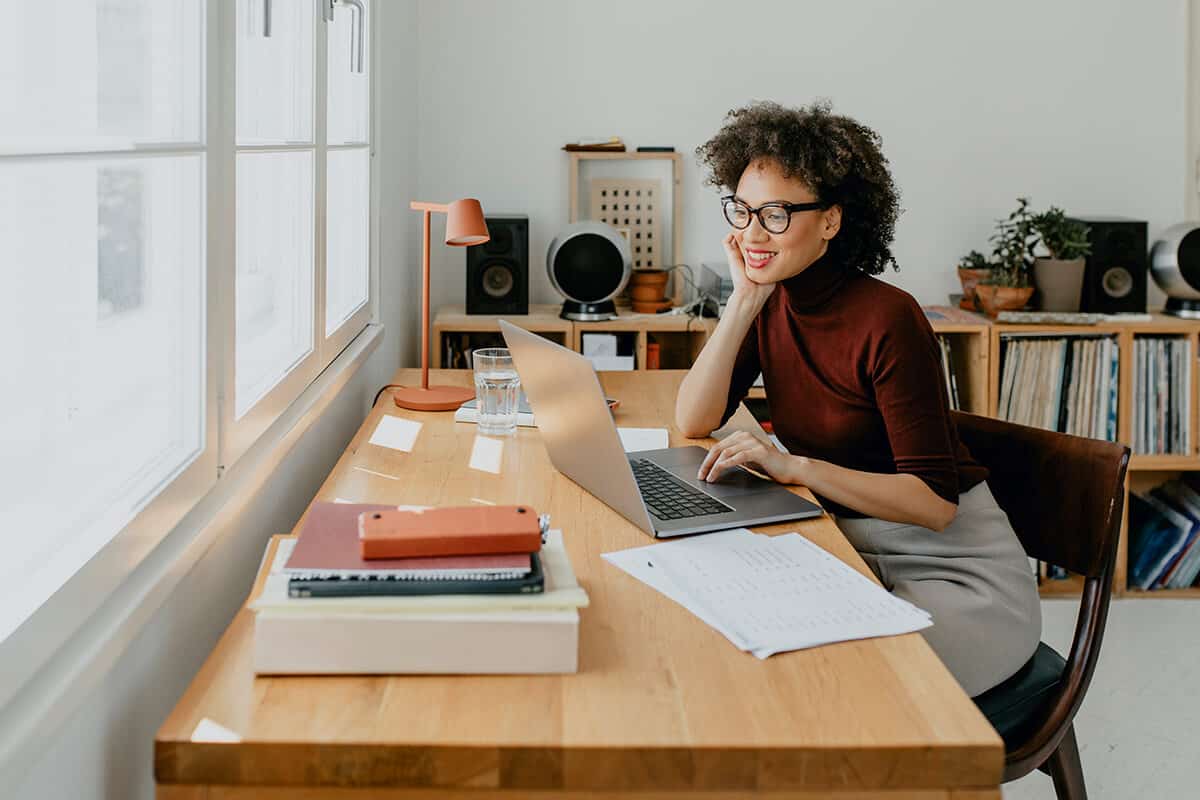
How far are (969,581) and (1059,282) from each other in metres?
2.04

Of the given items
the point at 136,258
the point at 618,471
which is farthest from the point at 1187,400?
the point at 136,258

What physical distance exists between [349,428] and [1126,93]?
2766 millimetres

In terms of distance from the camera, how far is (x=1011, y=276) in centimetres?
367

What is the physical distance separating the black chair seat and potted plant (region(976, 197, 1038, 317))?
1955mm

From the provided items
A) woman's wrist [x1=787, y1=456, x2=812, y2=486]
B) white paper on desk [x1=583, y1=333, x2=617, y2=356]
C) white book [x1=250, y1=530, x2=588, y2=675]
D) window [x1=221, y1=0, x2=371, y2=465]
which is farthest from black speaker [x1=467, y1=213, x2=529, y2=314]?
white book [x1=250, y1=530, x2=588, y2=675]

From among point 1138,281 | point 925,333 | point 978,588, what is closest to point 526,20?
point 1138,281

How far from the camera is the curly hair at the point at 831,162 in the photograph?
2010mm

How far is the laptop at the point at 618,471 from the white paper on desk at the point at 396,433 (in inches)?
10.4

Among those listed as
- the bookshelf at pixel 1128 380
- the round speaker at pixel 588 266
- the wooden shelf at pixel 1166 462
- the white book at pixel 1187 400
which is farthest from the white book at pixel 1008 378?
the round speaker at pixel 588 266

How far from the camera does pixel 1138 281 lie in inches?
145

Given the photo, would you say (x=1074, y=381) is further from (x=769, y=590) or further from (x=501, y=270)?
(x=769, y=590)

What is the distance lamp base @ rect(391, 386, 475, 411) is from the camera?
2.44m

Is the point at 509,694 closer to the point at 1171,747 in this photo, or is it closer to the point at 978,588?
the point at 978,588

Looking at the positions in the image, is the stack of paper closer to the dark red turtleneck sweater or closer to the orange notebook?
the orange notebook
